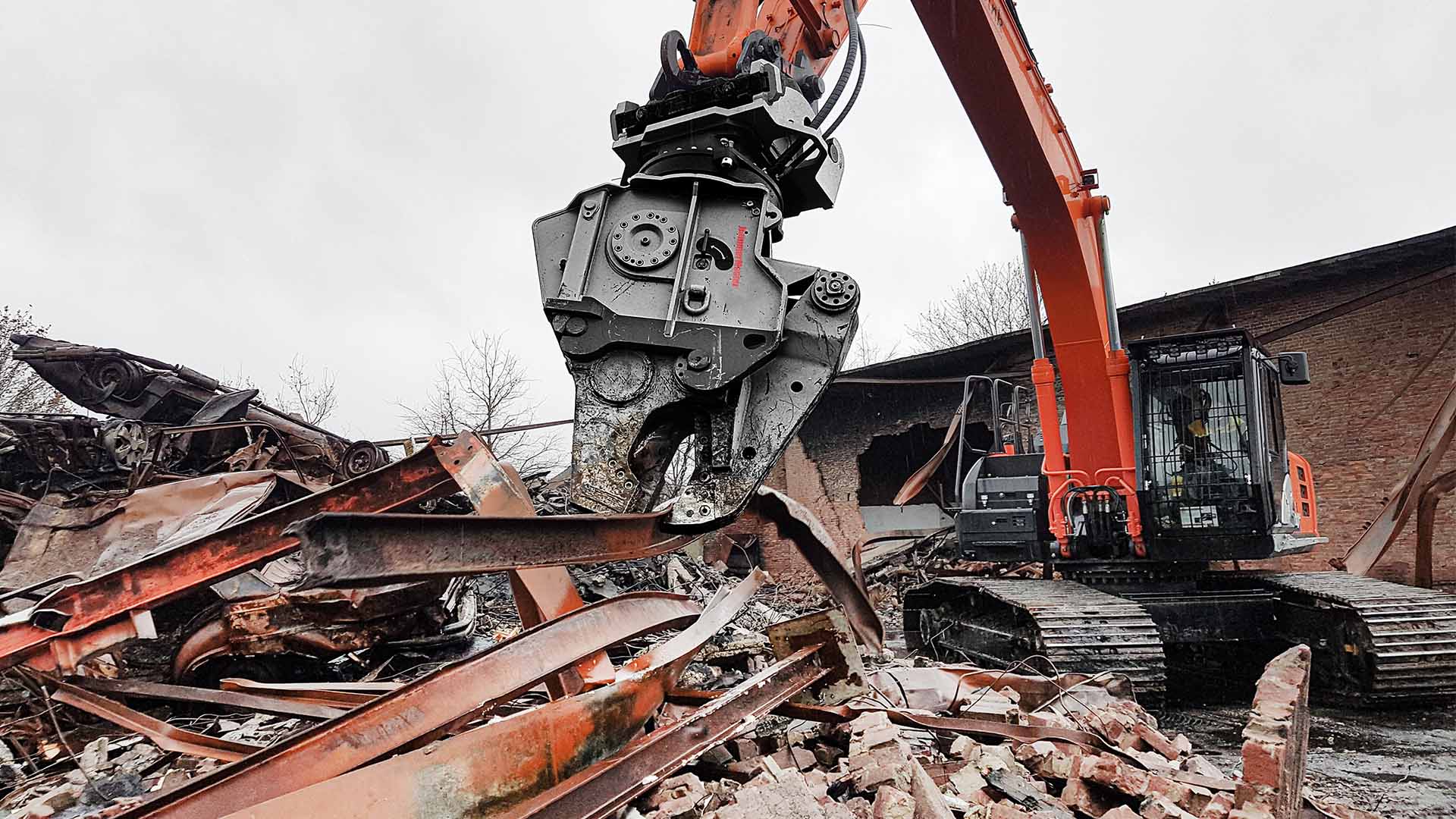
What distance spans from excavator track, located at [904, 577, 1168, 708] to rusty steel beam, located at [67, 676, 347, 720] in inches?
148

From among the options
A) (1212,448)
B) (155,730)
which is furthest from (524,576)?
(1212,448)

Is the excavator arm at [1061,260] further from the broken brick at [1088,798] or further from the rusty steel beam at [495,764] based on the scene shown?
the rusty steel beam at [495,764]

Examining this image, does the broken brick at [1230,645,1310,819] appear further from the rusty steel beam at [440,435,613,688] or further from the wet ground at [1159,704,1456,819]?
the rusty steel beam at [440,435,613,688]

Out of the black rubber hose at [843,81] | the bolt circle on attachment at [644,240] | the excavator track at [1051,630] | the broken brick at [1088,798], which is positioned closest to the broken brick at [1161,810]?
the broken brick at [1088,798]

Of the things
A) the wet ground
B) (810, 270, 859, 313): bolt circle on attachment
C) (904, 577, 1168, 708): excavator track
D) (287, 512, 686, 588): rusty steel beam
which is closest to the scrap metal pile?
(287, 512, 686, 588): rusty steel beam

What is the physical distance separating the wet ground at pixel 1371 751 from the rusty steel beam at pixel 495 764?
2968mm

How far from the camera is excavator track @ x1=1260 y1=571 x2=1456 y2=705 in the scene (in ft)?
15.0

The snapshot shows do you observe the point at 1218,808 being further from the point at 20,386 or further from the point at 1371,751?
the point at 20,386

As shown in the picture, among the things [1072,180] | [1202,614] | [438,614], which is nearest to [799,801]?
[438,614]

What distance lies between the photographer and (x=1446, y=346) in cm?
980

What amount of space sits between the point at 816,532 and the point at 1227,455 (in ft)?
12.3

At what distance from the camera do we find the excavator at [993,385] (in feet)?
7.39

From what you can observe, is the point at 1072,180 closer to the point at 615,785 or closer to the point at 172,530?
the point at 615,785

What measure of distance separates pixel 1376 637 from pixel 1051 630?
5.96ft
